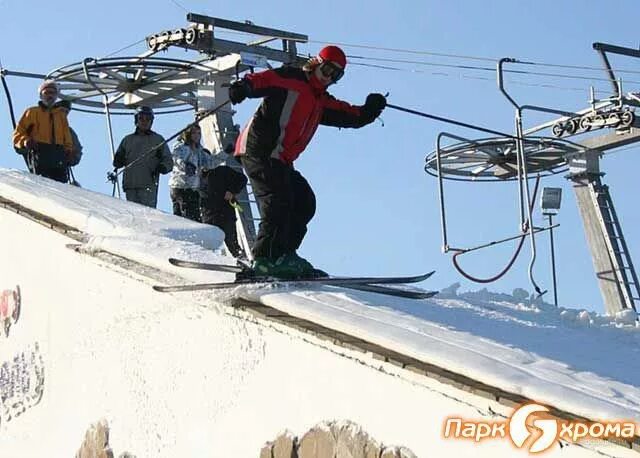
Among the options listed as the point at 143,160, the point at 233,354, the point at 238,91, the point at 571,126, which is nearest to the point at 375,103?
the point at 238,91

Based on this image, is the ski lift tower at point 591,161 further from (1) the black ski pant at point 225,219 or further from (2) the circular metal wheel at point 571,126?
(1) the black ski pant at point 225,219

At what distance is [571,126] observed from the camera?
Answer: 48.9 feet

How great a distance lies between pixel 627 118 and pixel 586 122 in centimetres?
55

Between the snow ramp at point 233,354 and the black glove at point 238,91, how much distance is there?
1017 millimetres

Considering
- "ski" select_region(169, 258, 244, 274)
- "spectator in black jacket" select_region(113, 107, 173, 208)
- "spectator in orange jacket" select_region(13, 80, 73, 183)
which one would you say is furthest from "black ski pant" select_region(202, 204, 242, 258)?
"ski" select_region(169, 258, 244, 274)

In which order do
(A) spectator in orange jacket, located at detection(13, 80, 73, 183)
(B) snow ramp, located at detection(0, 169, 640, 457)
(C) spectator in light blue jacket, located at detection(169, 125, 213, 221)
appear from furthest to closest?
(A) spectator in orange jacket, located at detection(13, 80, 73, 183) → (C) spectator in light blue jacket, located at detection(169, 125, 213, 221) → (B) snow ramp, located at detection(0, 169, 640, 457)

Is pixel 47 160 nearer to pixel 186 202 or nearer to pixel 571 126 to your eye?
pixel 186 202

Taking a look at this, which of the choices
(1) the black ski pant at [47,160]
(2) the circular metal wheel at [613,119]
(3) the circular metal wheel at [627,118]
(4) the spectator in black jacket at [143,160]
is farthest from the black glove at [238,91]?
(2) the circular metal wheel at [613,119]

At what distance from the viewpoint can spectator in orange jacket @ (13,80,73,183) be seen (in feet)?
36.9

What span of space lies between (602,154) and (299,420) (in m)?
10.5

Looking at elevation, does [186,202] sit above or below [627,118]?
below

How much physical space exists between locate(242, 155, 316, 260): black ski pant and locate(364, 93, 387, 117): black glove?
67cm

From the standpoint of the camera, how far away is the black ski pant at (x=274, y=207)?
7141 millimetres

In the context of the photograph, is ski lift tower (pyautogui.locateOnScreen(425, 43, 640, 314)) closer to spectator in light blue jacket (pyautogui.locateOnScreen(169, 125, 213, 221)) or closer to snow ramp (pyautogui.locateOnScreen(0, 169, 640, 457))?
spectator in light blue jacket (pyautogui.locateOnScreen(169, 125, 213, 221))
